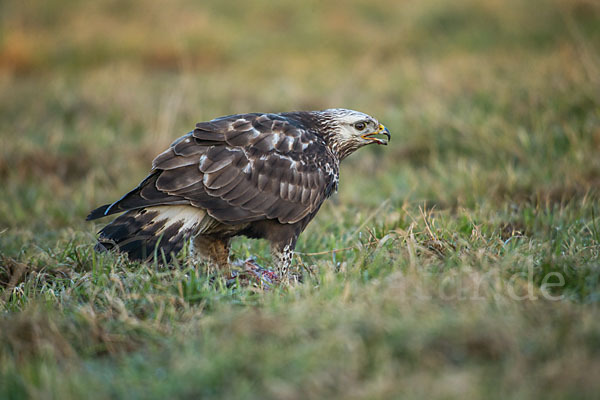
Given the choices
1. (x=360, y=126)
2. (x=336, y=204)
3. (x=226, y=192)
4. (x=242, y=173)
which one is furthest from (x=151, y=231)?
(x=336, y=204)

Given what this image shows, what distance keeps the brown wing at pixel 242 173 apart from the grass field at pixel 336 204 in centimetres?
41

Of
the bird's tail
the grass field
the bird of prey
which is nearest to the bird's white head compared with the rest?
the bird of prey

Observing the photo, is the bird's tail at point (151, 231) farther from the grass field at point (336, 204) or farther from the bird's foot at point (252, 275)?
the bird's foot at point (252, 275)

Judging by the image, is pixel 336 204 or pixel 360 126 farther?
pixel 336 204

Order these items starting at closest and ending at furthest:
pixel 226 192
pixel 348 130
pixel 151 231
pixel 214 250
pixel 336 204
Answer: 1. pixel 151 231
2. pixel 226 192
3. pixel 214 250
4. pixel 348 130
5. pixel 336 204

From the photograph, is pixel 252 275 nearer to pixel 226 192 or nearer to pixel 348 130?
pixel 226 192

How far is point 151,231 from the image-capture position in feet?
12.8

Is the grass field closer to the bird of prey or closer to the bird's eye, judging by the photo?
the bird of prey

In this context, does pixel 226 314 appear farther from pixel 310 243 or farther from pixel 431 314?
pixel 310 243

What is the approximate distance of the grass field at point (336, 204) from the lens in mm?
2396

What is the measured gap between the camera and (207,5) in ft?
49.2

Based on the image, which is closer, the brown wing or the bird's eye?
the brown wing

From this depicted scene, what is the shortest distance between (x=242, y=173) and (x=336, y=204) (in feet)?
7.61

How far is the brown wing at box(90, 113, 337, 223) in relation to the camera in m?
3.95
